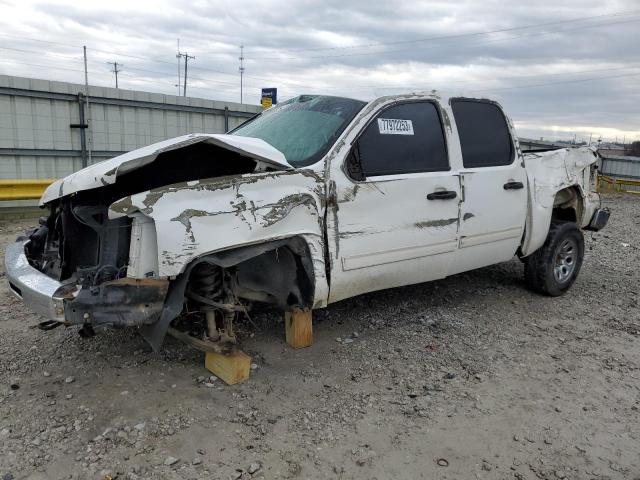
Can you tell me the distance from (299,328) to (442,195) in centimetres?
150

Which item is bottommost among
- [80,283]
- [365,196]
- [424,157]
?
[80,283]

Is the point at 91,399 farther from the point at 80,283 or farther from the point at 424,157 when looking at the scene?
the point at 424,157

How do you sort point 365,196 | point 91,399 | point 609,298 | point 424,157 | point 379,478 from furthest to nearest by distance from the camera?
point 609,298 < point 424,157 < point 365,196 < point 91,399 < point 379,478

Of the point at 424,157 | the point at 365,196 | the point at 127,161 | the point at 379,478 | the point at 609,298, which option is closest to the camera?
the point at 379,478

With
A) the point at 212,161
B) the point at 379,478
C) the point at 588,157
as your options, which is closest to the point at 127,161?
the point at 212,161

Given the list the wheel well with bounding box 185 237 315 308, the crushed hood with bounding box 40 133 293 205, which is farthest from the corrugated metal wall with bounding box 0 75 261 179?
the wheel well with bounding box 185 237 315 308

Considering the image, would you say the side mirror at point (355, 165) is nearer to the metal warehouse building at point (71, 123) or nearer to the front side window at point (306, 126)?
A: the front side window at point (306, 126)

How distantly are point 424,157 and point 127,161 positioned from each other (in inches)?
87.7

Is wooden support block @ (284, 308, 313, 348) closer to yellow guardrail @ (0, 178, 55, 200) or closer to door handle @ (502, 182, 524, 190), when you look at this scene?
door handle @ (502, 182, 524, 190)

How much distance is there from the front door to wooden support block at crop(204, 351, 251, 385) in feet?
2.44

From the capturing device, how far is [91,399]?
3234 mm

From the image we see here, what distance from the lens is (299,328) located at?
156 inches

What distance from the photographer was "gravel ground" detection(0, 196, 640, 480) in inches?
107

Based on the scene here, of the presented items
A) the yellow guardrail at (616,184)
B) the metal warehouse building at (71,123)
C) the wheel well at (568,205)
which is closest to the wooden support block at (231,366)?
the wheel well at (568,205)
